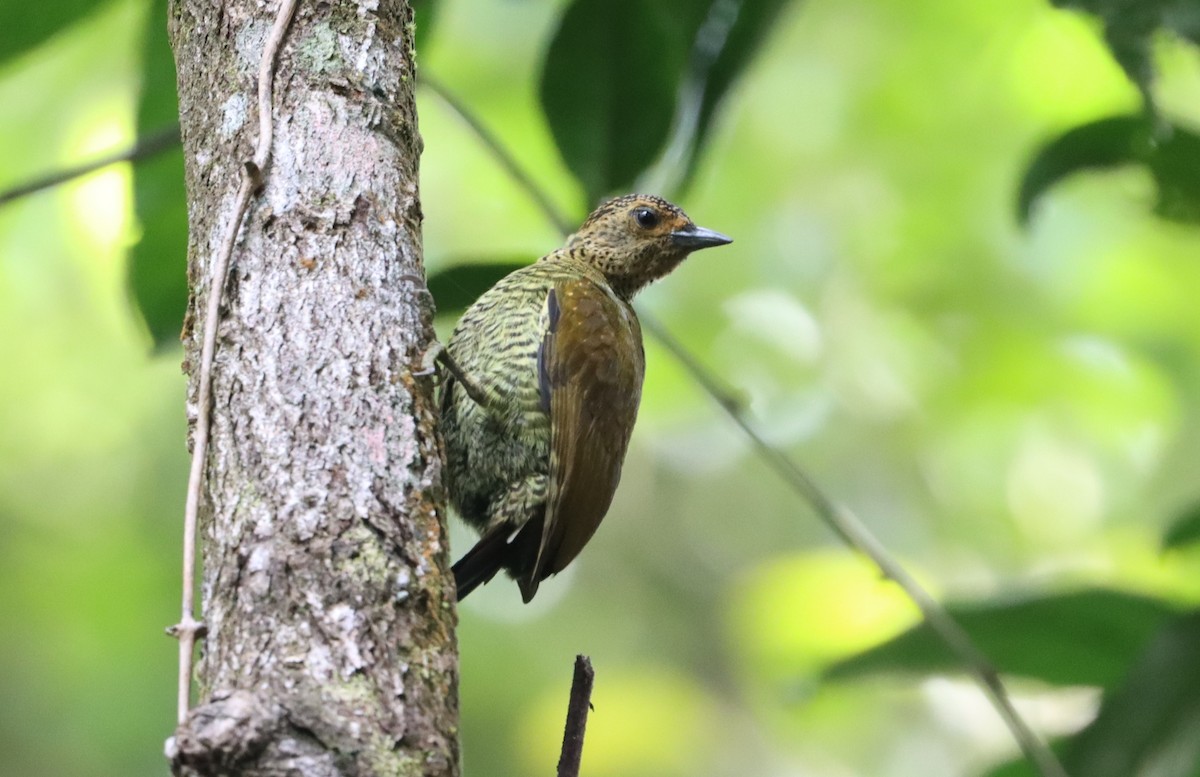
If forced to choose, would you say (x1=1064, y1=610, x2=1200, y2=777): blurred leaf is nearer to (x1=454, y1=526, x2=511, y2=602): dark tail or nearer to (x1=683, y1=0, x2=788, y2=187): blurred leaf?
(x1=454, y1=526, x2=511, y2=602): dark tail

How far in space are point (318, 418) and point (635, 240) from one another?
2148mm

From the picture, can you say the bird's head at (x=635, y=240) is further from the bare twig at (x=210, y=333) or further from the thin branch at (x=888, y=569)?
the bare twig at (x=210, y=333)

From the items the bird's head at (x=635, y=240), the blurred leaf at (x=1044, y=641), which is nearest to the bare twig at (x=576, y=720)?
the blurred leaf at (x=1044, y=641)

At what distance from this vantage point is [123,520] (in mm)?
6898

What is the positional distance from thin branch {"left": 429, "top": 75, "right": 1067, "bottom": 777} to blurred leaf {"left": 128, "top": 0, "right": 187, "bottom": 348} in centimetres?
60

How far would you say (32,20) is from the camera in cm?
247

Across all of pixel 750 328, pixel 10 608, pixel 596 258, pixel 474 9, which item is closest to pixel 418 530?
pixel 596 258

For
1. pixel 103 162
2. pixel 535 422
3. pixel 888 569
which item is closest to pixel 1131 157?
pixel 888 569

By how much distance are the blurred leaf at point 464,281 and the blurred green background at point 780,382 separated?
251 cm

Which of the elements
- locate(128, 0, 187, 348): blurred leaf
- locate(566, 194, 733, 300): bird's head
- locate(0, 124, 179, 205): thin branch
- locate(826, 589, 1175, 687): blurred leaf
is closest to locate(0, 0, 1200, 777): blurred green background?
locate(566, 194, 733, 300): bird's head

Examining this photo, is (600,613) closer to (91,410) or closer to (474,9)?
(91,410)

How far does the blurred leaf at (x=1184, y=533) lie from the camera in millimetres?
2047

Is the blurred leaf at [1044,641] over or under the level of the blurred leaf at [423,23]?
under

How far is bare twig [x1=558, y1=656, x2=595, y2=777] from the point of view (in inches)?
50.8
